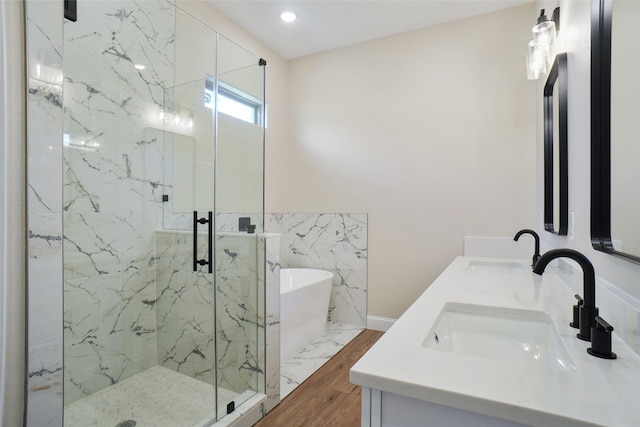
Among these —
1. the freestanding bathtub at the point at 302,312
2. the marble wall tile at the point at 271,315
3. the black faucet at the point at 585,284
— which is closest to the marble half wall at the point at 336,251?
the freestanding bathtub at the point at 302,312

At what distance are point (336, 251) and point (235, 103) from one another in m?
1.86

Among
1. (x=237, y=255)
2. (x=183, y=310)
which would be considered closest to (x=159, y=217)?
(x=183, y=310)

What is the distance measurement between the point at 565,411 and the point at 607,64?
3.11 ft

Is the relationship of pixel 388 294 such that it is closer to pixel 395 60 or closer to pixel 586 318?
pixel 395 60

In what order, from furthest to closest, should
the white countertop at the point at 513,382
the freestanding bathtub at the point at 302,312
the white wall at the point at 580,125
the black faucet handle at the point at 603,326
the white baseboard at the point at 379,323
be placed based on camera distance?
the white baseboard at the point at 379,323, the freestanding bathtub at the point at 302,312, the white wall at the point at 580,125, the black faucet handle at the point at 603,326, the white countertop at the point at 513,382

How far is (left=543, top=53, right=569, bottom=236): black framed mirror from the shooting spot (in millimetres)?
1611

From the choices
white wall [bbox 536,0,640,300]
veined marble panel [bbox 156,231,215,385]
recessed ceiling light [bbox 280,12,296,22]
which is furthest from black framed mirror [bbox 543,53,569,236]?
recessed ceiling light [bbox 280,12,296,22]

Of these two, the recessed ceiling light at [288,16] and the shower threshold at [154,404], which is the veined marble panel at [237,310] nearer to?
the shower threshold at [154,404]

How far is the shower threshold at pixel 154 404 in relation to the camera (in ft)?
5.88

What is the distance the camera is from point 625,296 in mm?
874

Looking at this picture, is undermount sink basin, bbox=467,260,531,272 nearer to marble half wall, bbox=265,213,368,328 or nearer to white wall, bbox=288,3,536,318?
white wall, bbox=288,3,536,318

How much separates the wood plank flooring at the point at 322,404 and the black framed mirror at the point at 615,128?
1.58 m

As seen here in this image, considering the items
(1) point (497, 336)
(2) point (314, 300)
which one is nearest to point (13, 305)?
(1) point (497, 336)

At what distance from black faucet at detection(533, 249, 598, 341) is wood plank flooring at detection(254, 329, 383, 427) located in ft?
4.56
